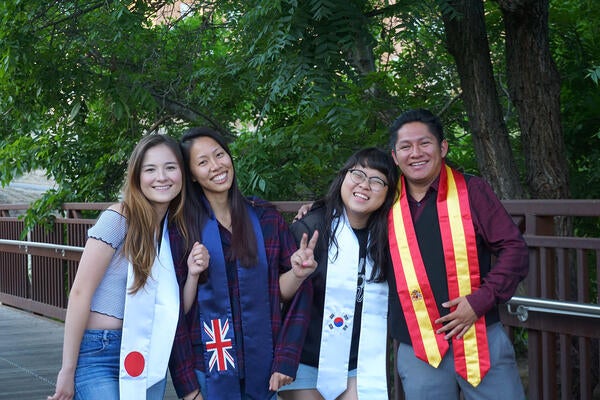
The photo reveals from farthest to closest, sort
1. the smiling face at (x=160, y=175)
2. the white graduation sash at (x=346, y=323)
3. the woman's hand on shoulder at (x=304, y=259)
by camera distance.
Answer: the white graduation sash at (x=346, y=323), the smiling face at (x=160, y=175), the woman's hand on shoulder at (x=304, y=259)

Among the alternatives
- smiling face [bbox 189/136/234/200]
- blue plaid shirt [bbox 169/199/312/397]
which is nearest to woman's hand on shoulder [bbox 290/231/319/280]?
blue plaid shirt [bbox 169/199/312/397]

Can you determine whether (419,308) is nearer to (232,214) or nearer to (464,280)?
(464,280)

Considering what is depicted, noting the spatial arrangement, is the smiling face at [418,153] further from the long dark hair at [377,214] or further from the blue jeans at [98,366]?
the blue jeans at [98,366]

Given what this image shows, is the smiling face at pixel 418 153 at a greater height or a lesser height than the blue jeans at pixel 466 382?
greater

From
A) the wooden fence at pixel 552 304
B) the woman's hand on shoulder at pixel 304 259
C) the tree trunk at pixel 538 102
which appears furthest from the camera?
the tree trunk at pixel 538 102

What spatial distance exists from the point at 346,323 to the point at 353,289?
0.47 feet

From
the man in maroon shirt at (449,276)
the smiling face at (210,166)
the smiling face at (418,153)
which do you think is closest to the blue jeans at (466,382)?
the man in maroon shirt at (449,276)

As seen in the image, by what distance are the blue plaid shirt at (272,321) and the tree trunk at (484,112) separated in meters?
3.55

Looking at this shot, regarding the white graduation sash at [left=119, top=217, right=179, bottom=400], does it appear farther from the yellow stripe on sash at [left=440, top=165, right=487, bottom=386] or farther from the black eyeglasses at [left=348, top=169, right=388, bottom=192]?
the yellow stripe on sash at [left=440, top=165, right=487, bottom=386]

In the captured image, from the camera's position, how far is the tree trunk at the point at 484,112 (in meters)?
6.95

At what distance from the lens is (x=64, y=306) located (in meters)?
10.1

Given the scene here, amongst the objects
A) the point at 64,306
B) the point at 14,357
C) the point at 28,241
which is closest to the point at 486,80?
the point at 14,357

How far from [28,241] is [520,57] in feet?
21.4

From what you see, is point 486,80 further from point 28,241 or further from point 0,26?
point 28,241
